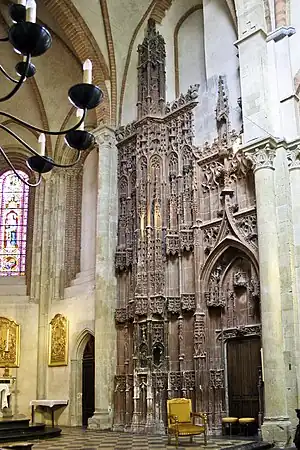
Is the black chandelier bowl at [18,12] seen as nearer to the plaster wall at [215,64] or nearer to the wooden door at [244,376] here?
the plaster wall at [215,64]

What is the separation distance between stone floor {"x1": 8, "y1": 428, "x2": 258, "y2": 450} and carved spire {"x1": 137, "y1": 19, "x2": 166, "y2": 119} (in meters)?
8.61

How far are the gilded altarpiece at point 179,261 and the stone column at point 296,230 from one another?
101 cm

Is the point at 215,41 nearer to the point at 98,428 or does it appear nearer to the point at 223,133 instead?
the point at 223,133

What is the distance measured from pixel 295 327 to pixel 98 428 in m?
6.53

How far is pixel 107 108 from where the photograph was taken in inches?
688

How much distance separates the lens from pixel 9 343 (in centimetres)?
1856

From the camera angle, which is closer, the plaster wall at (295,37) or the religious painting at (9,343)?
the plaster wall at (295,37)

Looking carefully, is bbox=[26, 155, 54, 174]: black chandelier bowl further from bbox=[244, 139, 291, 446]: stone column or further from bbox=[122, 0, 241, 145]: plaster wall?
bbox=[122, 0, 241, 145]: plaster wall

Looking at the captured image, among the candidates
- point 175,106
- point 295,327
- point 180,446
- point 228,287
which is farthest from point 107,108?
point 180,446

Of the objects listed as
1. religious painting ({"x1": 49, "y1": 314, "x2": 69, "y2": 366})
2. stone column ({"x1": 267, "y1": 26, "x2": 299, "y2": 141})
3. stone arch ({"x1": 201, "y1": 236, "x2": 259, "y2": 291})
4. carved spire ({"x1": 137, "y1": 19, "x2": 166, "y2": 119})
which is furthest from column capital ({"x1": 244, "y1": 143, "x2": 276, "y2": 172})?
religious painting ({"x1": 49, "y1": 314, "x2": 69, "y2": 366})

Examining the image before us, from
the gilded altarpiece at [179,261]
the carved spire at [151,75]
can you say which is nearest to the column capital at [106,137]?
the gilded altarpiece at [179,261]

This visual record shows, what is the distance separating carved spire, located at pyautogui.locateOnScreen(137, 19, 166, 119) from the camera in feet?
53.2

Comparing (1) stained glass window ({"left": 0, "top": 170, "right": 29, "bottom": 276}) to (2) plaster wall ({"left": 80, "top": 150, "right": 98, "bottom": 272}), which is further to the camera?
(1) stained glass window ({"left": 0, "top": 170, "right": 29, "bottom": 276})

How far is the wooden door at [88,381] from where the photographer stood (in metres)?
16.9
